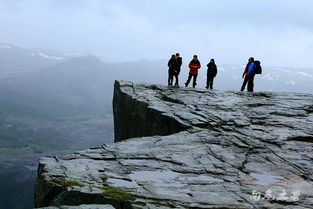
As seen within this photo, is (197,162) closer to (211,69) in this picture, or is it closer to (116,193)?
(116,193)

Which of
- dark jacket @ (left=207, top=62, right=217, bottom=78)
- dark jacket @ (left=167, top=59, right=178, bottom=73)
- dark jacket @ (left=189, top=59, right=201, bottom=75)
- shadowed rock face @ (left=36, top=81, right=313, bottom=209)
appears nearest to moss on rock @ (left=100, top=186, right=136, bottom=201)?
shadowed rock face @ (left=36, top=81, right=313, bottom=209)

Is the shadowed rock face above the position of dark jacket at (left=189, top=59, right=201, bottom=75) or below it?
below

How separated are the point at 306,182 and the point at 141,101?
17.7 metres

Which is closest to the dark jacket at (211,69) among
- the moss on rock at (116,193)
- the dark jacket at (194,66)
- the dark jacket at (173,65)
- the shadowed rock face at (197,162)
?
the dark jacket at (194,66)

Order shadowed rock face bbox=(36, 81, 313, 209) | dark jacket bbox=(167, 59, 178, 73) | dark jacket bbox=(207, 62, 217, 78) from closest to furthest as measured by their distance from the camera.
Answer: shadowed rock face bbox=(36, 81, 313, 209), dark jacket bbox=(167, 59, 178, 73), dark jacket bbox=(207, 62, 217, 78)

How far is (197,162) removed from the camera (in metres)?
17.9

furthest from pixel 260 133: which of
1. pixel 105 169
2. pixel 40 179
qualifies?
pixel 40 179

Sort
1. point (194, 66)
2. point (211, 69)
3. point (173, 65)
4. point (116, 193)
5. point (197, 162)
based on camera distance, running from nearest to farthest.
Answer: point (116, 193), point (197, 162), point (173, 65), point (194, 66), point (211, 69)

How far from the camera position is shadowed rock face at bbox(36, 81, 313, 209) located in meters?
13.5

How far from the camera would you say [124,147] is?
20.0 meters

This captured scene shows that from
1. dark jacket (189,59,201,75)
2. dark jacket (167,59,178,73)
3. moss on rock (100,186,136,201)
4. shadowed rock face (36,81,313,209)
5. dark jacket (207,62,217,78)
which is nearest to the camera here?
moss on rock (100,186,136,201)

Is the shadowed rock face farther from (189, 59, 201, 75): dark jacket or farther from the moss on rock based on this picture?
(189, 59, 201, 75): dark jacket

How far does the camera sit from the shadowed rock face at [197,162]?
13.5 meters

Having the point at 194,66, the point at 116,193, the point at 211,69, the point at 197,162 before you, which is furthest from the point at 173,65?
the point at 116,193
